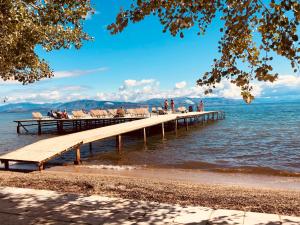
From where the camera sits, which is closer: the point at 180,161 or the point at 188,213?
the point at 188,213

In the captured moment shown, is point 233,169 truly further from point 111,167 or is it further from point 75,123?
A: point 75,123

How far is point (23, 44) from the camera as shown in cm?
962

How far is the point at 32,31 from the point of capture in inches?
361

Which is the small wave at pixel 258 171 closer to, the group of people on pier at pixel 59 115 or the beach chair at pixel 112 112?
the beach chair at pixel 112 112

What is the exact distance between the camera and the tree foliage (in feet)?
22.9

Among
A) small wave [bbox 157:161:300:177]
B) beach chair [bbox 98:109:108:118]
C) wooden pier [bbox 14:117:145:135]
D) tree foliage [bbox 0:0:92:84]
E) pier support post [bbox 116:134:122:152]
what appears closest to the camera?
tree foliage [bbox 0:0:92:84]

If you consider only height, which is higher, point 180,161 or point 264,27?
point 264,27

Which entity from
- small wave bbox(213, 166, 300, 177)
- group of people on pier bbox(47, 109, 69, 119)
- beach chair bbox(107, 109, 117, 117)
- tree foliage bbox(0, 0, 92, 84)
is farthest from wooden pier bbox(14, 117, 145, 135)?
tree foliage bbox(0, 0, 92, 84)

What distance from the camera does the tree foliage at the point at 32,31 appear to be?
6.99 m

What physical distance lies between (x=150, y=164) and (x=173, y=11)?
13.1 meters

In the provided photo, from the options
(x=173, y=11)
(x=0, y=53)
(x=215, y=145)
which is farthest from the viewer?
(x=215, y=145)

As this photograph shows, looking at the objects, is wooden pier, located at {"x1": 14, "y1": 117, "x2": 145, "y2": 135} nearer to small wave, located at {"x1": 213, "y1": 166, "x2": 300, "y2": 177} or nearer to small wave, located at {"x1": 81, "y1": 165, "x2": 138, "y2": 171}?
Result: small wave, located at {"x1": 81, "y1": 165, "x2": 138, "y2": 171}

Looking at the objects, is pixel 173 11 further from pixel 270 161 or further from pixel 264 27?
pixel 270 161

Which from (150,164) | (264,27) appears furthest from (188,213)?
(150,164)
